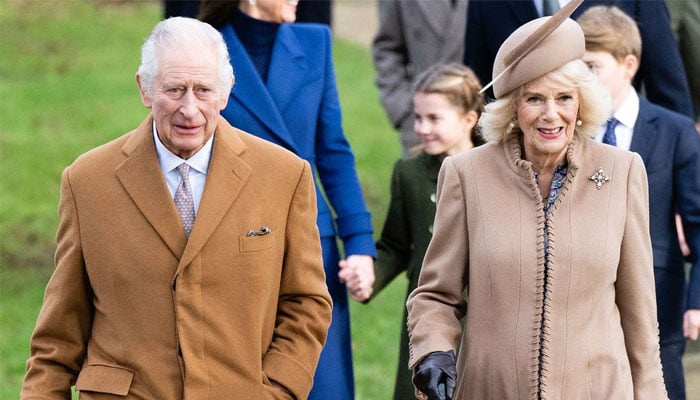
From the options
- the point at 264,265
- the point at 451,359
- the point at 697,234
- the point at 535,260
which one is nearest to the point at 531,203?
the point at 535,260

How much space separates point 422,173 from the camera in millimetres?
5926

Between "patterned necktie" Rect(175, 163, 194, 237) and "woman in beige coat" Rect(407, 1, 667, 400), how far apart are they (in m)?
0.75

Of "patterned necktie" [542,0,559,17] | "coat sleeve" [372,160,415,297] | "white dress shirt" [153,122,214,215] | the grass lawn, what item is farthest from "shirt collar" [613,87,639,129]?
the grass lawn

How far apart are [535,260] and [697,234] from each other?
1.49 metres

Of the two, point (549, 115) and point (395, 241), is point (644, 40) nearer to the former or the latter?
point (395, 241)

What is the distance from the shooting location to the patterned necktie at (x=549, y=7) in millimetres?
6180

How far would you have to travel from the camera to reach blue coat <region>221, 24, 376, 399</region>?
5430 mm

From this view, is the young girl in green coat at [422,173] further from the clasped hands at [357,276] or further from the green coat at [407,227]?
the clasped hands at [357,276]

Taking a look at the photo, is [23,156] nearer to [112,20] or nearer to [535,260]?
[112,20]

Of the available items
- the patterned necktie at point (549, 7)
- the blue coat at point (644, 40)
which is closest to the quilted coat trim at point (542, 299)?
the patterned necktie at point (549, 7)

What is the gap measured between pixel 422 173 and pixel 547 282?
1.58 m

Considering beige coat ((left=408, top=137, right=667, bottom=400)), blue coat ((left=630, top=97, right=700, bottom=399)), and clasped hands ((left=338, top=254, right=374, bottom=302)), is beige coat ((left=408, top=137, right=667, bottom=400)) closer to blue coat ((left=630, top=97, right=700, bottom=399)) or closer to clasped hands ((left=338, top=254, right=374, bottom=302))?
clasped hands ((left=338, top=254, right=374, bottom=302))

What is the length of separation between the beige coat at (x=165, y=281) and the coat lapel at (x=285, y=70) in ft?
3.28

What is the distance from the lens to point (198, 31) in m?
4.41
